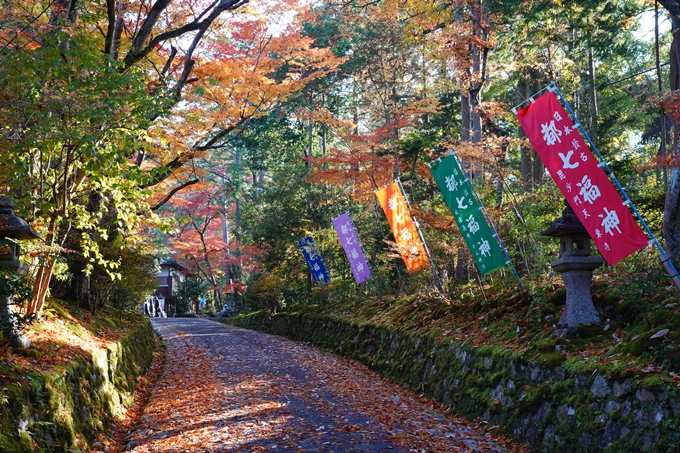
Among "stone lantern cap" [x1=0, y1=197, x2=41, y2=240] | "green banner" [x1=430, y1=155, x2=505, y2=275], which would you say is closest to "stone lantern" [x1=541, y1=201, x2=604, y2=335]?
"green banner" [x1=430, y1=155, x2=505, y2=275]

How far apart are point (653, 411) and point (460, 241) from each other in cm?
768

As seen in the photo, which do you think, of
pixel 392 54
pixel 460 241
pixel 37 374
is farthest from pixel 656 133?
pixel 37 374

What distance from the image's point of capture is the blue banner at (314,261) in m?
19.2

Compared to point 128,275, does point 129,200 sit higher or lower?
higher

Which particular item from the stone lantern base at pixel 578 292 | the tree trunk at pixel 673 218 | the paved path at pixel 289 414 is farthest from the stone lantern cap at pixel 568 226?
the paved path at pixel 289 414

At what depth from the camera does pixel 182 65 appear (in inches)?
522

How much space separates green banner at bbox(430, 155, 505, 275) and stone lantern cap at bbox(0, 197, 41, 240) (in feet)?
21.2

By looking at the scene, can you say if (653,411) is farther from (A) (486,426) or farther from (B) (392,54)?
(B) (392,54)

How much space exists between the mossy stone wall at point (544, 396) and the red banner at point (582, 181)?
4.93ft

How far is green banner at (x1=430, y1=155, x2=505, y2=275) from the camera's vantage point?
9406 millimetres

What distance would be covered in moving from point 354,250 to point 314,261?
425cm

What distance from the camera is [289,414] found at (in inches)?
300

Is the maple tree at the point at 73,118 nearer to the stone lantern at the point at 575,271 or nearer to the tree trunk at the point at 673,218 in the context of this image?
the stone lantern at the point at 575,271

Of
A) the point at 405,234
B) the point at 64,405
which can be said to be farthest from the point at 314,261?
the point at 64,405
